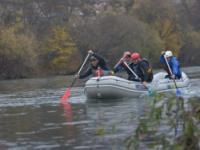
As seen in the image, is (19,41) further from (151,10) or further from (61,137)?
(61,137)

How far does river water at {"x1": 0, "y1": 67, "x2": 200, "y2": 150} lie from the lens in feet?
37.8

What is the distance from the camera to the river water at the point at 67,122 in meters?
11.5

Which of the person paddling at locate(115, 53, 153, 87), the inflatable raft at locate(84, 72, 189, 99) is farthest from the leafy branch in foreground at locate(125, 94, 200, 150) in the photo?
the person paddling at locate(115, 53, 153, 87)

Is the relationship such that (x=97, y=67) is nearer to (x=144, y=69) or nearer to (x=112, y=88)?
(x=112, y=88)

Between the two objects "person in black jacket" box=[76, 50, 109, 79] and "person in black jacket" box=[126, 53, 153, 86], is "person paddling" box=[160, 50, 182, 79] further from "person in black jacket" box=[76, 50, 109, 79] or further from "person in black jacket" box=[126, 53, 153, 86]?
"person in black jacket" box=[76, 50, 109, 79]

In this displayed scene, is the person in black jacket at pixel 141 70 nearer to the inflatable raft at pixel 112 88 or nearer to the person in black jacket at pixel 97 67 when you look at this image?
the inflatable raft at pixel 112 88

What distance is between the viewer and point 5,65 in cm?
5694

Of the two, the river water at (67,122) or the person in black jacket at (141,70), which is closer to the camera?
the river water at (67,122)

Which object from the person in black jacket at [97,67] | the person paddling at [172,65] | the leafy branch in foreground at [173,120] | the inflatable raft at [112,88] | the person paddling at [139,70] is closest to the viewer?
the leafy branch in foreground at [173,120]

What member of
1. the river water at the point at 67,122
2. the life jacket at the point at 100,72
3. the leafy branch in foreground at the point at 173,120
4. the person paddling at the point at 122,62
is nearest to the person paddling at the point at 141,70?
the person paddling at the point at 122,62

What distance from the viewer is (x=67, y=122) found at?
1532 centimetres

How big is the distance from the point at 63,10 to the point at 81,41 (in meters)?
10.4

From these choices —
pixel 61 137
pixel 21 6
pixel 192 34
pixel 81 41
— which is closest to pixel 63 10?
pixel 21 6

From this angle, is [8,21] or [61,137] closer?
[61,137]
